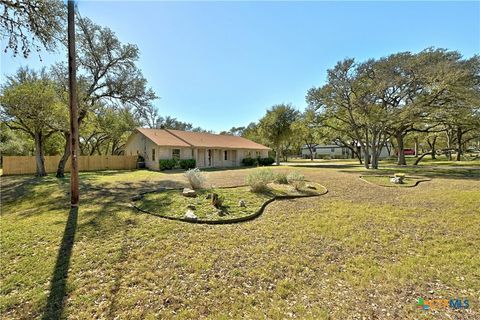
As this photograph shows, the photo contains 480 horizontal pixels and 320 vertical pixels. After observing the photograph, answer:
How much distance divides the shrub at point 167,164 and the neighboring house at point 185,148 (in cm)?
51

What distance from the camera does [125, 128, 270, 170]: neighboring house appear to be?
21609mm

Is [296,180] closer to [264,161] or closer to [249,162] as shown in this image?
[249,162]

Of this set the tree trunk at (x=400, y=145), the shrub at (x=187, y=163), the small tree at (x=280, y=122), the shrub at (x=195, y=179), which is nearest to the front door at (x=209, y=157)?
the shrub at (x=187, y=163)

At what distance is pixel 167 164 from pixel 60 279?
58.6 ft

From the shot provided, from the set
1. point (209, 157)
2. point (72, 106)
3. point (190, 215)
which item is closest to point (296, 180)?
point (190, 215)

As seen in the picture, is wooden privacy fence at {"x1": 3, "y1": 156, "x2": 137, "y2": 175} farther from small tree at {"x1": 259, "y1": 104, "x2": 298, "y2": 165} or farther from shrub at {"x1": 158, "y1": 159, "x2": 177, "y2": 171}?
small tree at {"x1": 259, "y1": 104, "x2": 298, "y2": 165}

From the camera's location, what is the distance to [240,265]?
3984 mm

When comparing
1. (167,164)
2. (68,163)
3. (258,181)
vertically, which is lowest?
(258,181)

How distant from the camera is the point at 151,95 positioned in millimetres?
17531

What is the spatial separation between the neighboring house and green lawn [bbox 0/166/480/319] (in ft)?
49.1

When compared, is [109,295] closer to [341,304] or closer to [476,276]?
[341,304]

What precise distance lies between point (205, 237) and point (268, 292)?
6.99 ft

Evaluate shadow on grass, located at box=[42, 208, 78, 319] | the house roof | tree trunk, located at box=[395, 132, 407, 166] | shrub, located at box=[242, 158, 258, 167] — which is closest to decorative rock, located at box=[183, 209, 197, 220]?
shadow on grass, located at box=[42, 208, 78, 319]

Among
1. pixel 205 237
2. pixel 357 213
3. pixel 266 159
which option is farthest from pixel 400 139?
pixel 205 237
